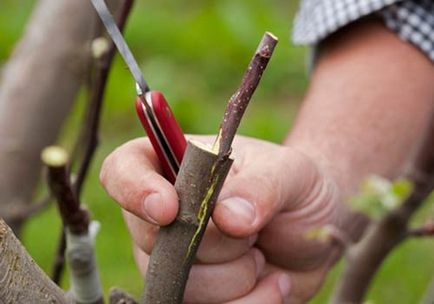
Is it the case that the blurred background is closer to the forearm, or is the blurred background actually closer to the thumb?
the forearm

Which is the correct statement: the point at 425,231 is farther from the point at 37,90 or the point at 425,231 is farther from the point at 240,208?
the point at 37,90

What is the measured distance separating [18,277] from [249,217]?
27 cm

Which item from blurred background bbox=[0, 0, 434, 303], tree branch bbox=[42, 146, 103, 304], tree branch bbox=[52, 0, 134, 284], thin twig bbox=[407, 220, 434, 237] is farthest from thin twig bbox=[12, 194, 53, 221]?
blurred background bbox=[0, 0, 434, 303]

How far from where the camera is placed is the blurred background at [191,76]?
2.82 meters

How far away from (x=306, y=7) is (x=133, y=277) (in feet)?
4.28

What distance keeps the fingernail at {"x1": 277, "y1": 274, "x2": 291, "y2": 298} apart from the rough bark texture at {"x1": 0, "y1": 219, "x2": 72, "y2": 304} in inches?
15.7

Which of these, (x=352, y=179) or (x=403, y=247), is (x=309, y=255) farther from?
(x=403, y=247)

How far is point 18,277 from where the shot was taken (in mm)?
679

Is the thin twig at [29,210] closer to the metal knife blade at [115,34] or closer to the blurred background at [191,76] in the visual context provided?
the metal knife blade at [115,34]

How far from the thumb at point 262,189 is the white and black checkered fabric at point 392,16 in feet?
0.96

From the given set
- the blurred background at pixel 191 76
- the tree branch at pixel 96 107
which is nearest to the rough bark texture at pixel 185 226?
the tree branch at pixel 96 107

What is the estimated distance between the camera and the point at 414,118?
1385 mm

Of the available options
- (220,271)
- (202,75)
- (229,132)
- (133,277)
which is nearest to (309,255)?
(220,271)

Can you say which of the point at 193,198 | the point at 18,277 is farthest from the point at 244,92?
the point at 18,277
